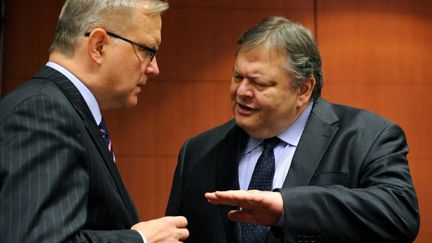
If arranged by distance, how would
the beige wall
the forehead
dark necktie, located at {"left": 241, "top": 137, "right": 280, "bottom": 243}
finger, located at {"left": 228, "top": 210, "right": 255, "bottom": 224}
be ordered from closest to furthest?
1. the forehead
2. finger, located at {"left": 228, "top": 210, "right": 255, "bottom": 224}
3. dark necktie, located at {"left": 241, "top": 137, "right": 280, "bottom": 243}
4. the beige wall

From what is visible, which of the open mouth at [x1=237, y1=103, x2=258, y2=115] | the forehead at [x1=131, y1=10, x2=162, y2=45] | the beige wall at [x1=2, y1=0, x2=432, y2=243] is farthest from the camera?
the beige wall at [x1=2, y1=0, x2=432, y2=243]

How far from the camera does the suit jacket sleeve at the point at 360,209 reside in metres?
2.07

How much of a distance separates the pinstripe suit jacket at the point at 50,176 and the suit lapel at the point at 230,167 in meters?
0.67

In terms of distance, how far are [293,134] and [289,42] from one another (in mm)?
297

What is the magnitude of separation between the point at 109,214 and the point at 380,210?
0.81 m

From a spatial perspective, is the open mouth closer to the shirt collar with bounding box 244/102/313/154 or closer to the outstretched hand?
the shirt collar with bounding box 244/102/313/154

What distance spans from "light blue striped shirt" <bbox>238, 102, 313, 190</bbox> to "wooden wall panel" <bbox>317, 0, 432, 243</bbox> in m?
2.15

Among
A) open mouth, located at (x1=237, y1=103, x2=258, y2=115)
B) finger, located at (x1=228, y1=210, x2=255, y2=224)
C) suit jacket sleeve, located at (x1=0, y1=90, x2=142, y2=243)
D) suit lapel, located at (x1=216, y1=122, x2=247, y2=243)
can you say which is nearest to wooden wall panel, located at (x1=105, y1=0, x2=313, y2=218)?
suit lapel, located at (x1=216, y1=122, x2=247, y2=243)

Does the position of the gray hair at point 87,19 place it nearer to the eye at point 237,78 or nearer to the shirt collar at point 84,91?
the shirt collar at point 84,91

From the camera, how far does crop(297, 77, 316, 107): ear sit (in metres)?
2.49

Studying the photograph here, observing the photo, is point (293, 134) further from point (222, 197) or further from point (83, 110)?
point (83, 110)

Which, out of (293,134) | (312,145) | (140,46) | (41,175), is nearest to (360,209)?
(312,145)

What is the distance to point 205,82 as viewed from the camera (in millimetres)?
4605

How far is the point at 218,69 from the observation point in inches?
181
